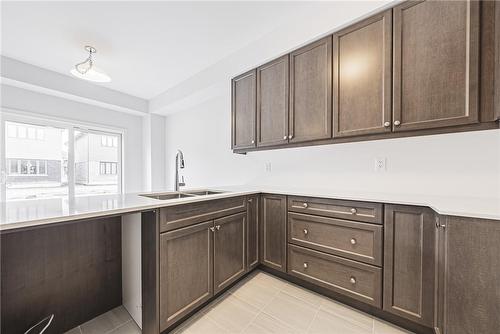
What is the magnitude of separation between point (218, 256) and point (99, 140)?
3800 millimetres

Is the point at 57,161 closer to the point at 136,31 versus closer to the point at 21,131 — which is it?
the point at 21,131

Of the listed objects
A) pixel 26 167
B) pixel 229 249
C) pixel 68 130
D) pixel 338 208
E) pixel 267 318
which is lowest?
pixel 267 318

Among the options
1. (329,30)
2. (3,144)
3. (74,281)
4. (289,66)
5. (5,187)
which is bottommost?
(74,281)

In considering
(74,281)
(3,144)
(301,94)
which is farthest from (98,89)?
(301,94)

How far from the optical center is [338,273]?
1.67 metres

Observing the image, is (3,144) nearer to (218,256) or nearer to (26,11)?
(26,11)

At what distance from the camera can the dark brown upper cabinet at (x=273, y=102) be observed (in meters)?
2.09

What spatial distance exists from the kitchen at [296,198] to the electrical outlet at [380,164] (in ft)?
0.08

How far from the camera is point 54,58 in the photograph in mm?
2697

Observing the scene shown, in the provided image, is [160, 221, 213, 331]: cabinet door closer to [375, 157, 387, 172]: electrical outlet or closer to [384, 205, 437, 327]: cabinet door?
[384, 205, 437, 327]: cabinet door

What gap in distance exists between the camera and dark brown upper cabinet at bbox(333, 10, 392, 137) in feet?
4.96

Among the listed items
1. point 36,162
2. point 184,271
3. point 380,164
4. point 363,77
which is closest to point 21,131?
point 36,162

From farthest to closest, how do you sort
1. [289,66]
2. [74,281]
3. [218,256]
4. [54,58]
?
1. [54,58]
2. [289,66]
3. [218,256]
4. [74,281]

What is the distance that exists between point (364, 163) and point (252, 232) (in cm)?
132
